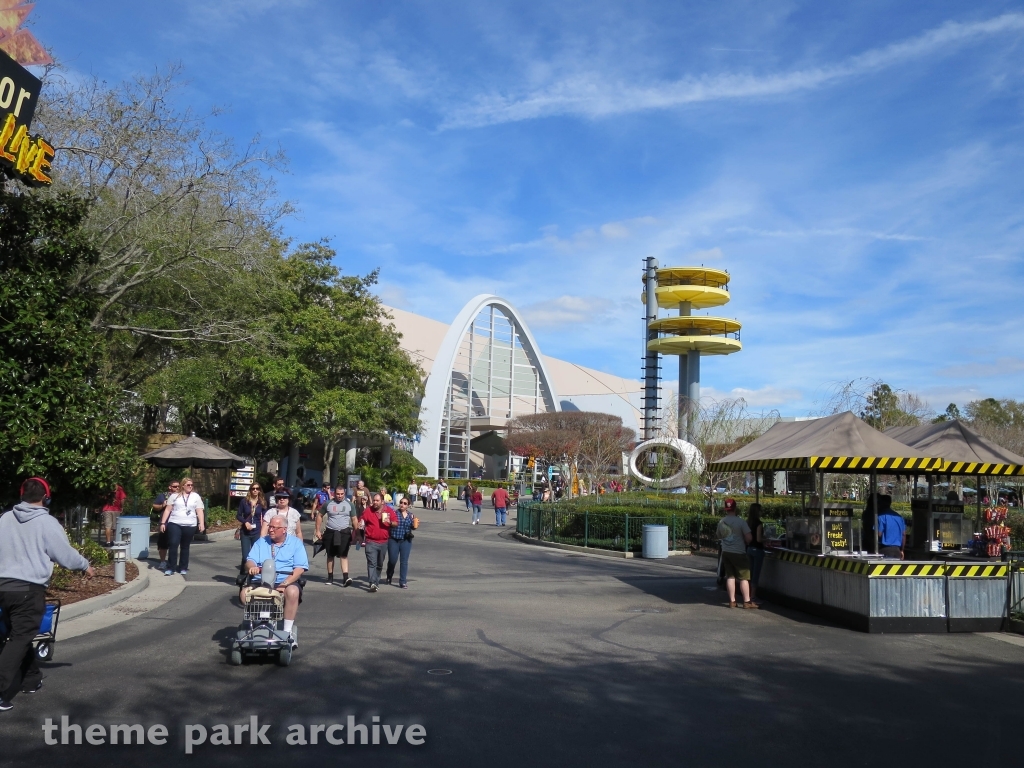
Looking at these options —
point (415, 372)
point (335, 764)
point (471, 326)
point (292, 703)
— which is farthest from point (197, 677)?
point (471, 326)

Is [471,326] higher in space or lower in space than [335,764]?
higher

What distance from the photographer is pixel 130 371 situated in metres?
28.7

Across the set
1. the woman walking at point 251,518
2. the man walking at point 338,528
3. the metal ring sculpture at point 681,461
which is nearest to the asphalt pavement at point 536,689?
the woman walking at point 251,518

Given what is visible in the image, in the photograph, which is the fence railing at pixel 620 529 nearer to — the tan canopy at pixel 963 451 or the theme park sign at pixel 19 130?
the tan canopy at pixel 963 451

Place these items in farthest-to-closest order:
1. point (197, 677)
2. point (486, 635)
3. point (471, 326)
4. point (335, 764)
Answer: point (471, 326) → point (486, 635) → point (197, 677) → point (335, 764)

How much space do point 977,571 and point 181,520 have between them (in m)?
12.7

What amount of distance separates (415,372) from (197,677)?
131ft

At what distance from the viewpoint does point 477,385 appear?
90.4 metres

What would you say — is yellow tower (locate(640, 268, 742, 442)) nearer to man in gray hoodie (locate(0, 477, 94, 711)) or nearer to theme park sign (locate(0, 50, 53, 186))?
theme park sign (locate(0, 50, 53, 186))

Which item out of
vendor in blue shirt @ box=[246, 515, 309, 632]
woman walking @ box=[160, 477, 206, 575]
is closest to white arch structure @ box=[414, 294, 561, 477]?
woman walking @ box=[160, 477, 206, 575]

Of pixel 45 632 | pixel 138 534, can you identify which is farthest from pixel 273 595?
pixel 138 534

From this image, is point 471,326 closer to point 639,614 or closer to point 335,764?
point 639,614

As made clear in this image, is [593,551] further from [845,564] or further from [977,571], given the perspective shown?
[977,571]

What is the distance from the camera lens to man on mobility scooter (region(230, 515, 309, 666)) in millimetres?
8594
